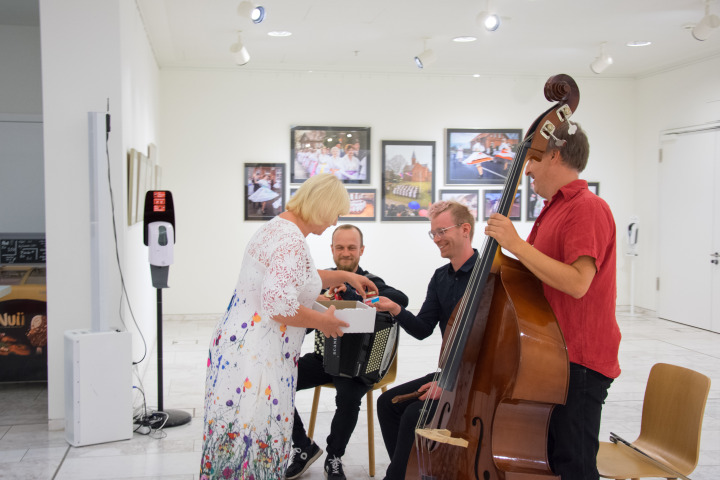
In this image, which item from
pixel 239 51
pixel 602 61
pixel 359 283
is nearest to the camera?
pixel 359 283

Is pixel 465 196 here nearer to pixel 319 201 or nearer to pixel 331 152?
pixel 331 152

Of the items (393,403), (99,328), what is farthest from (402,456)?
(99,328)

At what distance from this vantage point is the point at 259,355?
8.39 ft

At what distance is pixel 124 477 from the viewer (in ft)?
11.6

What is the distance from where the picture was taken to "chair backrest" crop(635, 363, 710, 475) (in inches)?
95.0

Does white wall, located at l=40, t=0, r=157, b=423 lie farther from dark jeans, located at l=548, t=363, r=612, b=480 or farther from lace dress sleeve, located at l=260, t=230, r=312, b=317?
dark jeans, located at l=548, t=363, r=612, b=480

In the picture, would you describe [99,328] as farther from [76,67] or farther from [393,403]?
[393,403]

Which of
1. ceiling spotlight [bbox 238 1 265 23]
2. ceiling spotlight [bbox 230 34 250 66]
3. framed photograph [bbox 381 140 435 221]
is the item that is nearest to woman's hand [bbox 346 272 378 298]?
ceiling spotlight [bbox 238 1 265 23]

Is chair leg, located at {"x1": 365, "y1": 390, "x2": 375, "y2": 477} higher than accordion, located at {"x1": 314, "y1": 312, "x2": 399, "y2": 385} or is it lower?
lower

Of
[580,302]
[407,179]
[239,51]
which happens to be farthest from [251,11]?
[580,302]

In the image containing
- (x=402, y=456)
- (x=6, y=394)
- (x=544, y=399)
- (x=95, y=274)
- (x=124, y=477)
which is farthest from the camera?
(x=6, y=394)

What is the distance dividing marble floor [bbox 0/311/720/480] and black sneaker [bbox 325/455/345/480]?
167 millimetres

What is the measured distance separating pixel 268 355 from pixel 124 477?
149cm

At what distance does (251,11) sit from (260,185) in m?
3.29
